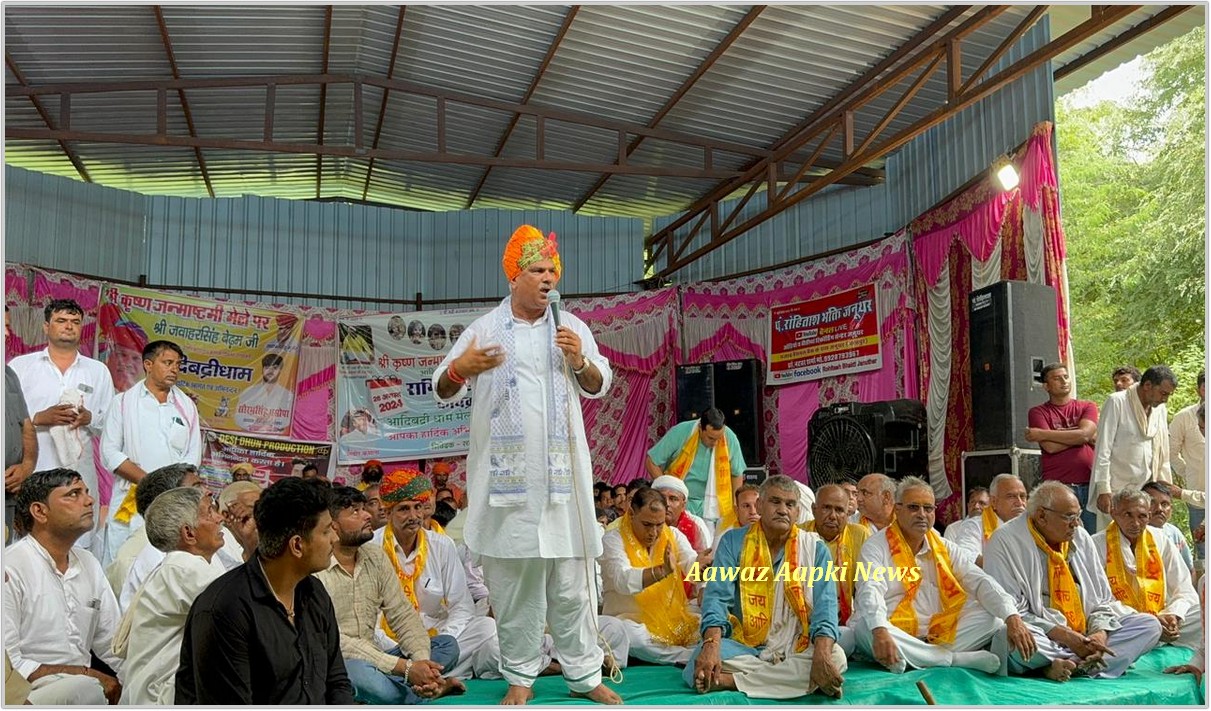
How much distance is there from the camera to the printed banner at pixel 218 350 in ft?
34.6

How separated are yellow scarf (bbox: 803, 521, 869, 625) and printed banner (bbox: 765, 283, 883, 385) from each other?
562 cm

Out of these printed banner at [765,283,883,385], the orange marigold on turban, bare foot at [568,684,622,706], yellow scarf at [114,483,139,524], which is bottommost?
bare foot at [568,684,622,706]

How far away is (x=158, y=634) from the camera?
2979 mm

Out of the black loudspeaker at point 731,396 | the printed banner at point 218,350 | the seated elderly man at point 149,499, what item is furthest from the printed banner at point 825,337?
the seated elderly man at point 149,499

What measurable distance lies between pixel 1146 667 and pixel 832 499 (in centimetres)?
142

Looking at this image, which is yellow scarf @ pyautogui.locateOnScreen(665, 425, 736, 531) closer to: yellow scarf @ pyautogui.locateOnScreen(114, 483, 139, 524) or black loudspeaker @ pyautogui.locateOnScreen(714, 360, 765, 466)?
black loudspeaker @ pyautogui.locateOnScreen(714, 360, 765, 466)

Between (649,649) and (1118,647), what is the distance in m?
1.88

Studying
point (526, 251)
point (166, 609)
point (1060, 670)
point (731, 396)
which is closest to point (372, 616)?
point (166, 609)

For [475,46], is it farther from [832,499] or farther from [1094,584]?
[1094,584]

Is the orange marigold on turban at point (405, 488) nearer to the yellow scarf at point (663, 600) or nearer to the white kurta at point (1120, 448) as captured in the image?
the yellow scarf at point (663, 600)

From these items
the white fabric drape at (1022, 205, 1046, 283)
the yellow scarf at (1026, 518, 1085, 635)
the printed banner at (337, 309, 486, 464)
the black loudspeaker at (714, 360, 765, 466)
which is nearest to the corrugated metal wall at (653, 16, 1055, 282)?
the white fabric drape at (1022, 205, 1046, 283)

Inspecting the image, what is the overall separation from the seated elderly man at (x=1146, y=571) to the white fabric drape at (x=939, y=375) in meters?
3.85

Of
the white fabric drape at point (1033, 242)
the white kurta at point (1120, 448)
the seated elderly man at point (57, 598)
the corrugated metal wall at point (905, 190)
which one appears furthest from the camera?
the corrugated metal wall at point (905, 190)

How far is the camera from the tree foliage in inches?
542
